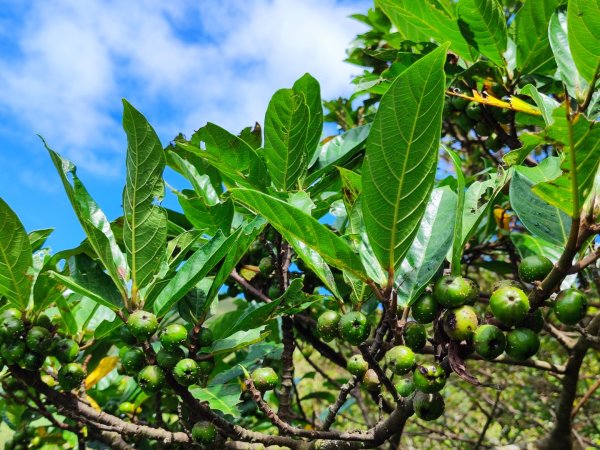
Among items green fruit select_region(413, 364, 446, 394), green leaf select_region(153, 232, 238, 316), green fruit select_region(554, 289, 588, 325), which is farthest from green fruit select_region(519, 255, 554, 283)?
green leaf select_region(153, 232, 238, 316)

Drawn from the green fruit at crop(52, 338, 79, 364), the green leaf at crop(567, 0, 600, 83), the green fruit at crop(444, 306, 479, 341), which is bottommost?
the green fruit at crop(444, 306, 479, 341)

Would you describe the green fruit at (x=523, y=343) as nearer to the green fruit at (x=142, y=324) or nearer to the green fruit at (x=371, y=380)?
the green fruit at (x=371, y=380)

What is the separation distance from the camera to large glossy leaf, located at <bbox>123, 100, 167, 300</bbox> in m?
1.35

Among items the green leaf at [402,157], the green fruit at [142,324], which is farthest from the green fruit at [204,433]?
the green leaf at [402,157]

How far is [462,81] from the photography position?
236 cm

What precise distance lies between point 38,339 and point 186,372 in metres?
0.59

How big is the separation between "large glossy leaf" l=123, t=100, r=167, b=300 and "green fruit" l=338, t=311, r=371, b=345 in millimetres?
584

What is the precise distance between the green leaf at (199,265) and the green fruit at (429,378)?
0.59 meters

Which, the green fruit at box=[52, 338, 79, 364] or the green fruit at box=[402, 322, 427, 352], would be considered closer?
the green fruit at box=[402, 322, 427, 352]

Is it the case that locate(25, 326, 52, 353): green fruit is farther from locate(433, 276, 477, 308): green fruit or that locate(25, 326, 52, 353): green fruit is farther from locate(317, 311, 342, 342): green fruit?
locate(433, 276, 477, 308): green fruit

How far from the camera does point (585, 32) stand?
1147 mm

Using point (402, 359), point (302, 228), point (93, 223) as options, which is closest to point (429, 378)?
point (402, 359)

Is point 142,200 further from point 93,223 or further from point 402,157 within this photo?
point 402,157

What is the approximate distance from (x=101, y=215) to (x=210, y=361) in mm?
559
